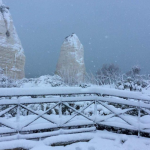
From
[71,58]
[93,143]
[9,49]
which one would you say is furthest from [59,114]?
[71,58]

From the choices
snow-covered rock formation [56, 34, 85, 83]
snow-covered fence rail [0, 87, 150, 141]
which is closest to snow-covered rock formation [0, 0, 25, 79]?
snow-covered rock formation [56, 34, 85, 83]

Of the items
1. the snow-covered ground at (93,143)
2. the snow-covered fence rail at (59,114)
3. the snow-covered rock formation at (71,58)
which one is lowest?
the snow-covered ground at (93,143)

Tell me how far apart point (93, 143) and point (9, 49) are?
801 inches

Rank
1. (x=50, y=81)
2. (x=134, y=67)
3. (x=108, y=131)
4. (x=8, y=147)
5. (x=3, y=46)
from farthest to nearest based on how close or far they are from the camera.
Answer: (x=134, y=67) < (x=3, y=46) < (x=50, y=81) < (x=108, y=131) < (x=8, y=147)

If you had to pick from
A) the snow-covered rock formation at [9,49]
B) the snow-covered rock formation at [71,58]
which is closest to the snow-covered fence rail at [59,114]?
the snow-covered rock formation at [9,49]

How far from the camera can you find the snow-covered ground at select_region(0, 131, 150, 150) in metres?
2.54

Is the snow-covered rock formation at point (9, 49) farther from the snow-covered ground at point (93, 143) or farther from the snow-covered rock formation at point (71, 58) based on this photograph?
the snow-covered ground at point (93, 143)

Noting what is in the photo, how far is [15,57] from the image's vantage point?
20500 mm

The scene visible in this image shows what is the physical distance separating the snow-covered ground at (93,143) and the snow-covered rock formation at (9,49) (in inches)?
728

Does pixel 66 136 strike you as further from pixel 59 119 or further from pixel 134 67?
pixel 134 67

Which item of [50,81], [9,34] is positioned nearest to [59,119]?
[50,81]

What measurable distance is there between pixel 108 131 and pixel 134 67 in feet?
67.5

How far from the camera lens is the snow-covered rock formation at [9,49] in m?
19.7

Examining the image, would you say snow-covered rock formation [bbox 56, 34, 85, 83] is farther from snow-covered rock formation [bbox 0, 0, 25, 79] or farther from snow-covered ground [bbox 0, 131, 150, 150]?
snow-covered ground [bbox 0, 131, 150, 150]
